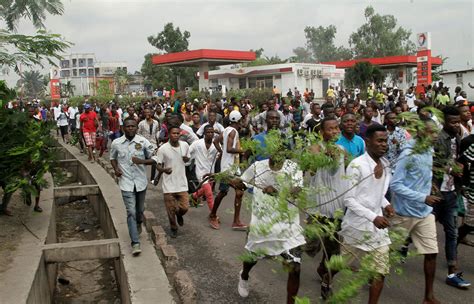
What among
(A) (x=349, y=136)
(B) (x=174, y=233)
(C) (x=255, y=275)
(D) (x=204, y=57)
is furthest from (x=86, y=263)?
(D) (x=204, y=57)

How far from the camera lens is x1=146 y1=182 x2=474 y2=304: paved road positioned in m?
4.93

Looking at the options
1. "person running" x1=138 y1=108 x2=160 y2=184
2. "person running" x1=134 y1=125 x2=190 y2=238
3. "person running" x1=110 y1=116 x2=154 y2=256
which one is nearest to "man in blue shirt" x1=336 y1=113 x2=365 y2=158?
"person running" x1=134 y1=125 x2=190 y2=238

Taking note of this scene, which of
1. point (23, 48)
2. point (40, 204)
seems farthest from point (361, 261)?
point (40, 204)

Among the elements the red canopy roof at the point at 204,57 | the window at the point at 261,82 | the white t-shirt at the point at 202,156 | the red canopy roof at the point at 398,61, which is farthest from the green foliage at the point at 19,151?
the red canopy roof at the point at 398,61

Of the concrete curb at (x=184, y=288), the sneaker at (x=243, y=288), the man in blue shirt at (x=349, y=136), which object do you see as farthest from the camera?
the man in blue shirt at (x=349, y=136)

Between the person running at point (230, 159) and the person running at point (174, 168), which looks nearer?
the person running at point (174, 168)

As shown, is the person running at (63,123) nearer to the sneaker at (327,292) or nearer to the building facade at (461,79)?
the sneaker at (327,292)

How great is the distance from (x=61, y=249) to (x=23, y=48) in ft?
10.1

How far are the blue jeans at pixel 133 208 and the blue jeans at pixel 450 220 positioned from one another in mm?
3512

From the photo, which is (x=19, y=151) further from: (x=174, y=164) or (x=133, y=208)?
(x=174, y=164)

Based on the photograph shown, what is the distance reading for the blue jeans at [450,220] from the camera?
5.07 meters

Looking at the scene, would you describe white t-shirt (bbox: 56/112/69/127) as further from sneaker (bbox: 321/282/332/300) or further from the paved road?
sneaker (bbox: 321/282/332/300)

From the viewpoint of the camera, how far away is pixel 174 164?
6918 mm

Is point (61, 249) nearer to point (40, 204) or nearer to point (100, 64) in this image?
point (40, 204)
